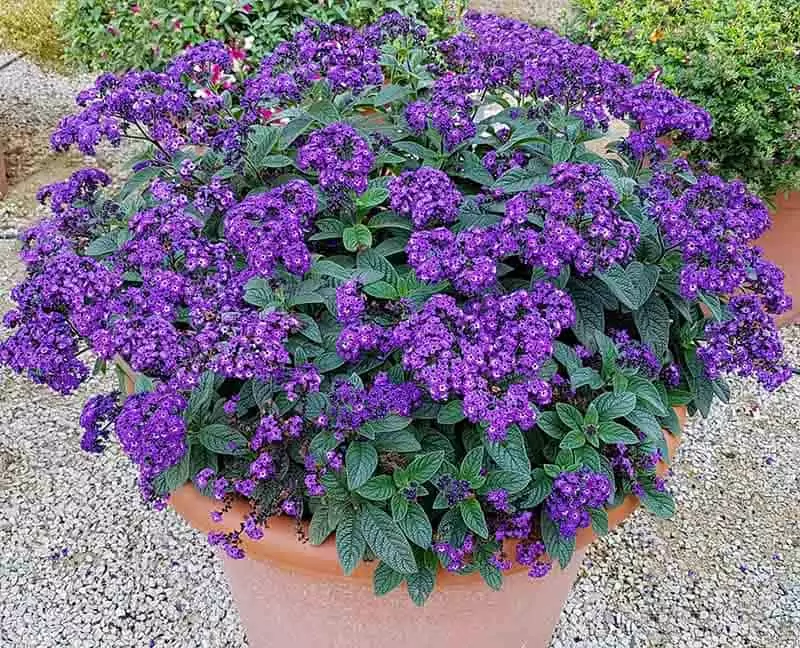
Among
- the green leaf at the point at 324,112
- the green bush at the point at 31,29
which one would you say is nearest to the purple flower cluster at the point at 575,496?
the green leaf at the point at 324,112

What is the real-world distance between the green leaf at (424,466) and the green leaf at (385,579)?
19cm

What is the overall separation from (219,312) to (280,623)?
0.86 metres

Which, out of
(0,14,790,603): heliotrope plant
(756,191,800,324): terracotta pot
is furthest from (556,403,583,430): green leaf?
(756,191,800,324): terracotta pot

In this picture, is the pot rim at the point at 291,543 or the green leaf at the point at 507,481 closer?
the green leaf at the point at 507,481

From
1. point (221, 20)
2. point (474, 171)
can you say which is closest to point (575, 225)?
point (474, 171)

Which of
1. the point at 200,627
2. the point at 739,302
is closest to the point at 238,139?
the point at 739,302

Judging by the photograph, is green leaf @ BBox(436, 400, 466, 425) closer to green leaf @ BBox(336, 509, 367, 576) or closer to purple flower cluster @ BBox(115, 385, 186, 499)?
green leaf @ BBox(336, 509, 367, 576)

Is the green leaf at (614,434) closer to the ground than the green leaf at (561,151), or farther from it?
closer to the ground

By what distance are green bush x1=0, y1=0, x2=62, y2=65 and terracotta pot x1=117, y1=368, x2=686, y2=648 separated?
5.11 m

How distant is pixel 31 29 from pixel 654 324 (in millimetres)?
6064

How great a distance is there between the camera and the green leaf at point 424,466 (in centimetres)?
145

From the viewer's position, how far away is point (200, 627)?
2389 millimetres

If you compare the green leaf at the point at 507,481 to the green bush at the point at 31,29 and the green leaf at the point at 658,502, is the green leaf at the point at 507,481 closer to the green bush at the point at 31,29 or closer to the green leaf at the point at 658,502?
the green leaf at the point at 658,502

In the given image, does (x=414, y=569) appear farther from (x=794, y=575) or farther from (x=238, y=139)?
(x=794, y=575)
